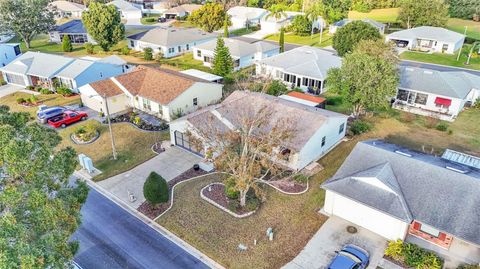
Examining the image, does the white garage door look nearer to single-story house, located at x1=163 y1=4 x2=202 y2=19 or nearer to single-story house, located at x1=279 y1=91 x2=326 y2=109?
single-story house, located at x1=279 y1=91 x2=326 y2=109

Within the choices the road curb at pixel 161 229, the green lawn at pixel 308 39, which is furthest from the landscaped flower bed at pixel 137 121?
the green lawn at pixel 308 39

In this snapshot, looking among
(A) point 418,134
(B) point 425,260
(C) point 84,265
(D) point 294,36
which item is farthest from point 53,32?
(B) point 425,260

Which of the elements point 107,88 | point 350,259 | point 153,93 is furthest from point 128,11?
point 350,259

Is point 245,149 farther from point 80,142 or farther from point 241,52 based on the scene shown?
point 241,52

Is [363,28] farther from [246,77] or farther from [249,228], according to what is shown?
[249,228]

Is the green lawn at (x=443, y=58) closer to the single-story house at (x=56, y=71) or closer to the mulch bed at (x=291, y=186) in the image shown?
the mulch bed at (x=291, y=186)

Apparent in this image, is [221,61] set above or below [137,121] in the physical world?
above
